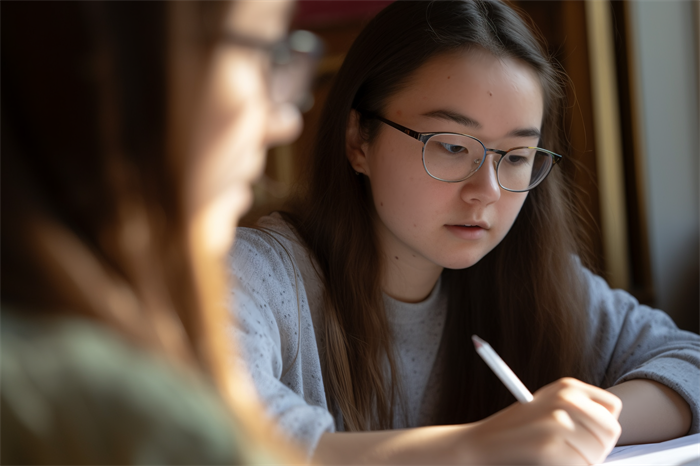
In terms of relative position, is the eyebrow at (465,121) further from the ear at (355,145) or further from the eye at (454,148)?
the ear at (355,145)

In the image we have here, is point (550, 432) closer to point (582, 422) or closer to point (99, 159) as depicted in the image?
point (582, 422)

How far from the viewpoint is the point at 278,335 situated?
857 mm

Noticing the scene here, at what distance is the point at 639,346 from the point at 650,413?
210 mm

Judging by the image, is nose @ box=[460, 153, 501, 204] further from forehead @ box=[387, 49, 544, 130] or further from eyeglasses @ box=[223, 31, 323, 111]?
eyeglasses @ box=[223, 31, 323, 111]

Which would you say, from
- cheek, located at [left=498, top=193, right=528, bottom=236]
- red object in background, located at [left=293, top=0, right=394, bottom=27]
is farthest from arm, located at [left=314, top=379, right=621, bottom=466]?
red object in background, located at [left=293, top=0, right=394, bottom=27]

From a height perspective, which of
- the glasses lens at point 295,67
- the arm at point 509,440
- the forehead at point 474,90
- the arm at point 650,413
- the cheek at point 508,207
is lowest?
the arm at point 650,413

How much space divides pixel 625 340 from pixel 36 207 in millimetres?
1049

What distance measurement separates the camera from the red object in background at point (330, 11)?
2893 millimetres

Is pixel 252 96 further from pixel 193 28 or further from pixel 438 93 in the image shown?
pixel 438 93

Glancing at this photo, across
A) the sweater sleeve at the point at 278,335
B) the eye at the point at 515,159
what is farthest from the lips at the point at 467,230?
the sweater sleeve at the point at 278,335

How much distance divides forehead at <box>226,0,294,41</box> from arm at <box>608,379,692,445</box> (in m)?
0.74

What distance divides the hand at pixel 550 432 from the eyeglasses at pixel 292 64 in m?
0.40

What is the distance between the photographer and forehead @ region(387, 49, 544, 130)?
95 centimetres

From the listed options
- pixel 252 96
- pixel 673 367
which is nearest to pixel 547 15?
pixel 673 367
